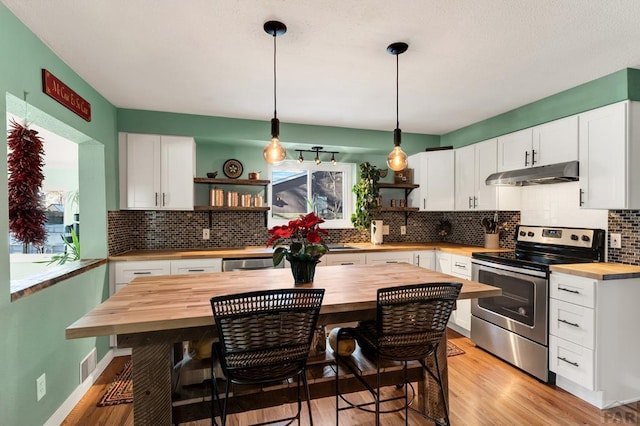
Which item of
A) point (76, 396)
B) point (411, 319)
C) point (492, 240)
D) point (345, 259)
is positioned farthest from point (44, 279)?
point (492, 240)

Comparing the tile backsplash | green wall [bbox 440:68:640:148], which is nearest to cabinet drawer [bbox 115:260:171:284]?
the tile backsplash

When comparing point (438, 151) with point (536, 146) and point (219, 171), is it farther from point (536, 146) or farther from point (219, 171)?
point (219, 171)

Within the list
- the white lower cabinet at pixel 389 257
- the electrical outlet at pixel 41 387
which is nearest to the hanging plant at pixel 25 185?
the electrical outlet at pixel 41 387

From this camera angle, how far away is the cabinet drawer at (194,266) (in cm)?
328

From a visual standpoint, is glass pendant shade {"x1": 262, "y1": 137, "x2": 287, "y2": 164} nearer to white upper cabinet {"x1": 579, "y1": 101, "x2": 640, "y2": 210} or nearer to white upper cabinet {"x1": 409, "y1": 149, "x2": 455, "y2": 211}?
white upper cabinet {"x1": 579, "y1": 101, "x2": 640, "y2": 210}

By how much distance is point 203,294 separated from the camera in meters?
1.76

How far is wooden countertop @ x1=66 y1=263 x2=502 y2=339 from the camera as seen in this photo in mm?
1340

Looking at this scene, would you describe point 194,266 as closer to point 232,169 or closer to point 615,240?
point 232,169

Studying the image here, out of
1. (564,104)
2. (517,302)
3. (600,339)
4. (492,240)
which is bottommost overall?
(600,339)

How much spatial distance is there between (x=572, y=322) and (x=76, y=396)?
12.0ft

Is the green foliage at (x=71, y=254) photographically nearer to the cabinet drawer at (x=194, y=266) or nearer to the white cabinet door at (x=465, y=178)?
the cabinet drawer at (x=194, y=266)

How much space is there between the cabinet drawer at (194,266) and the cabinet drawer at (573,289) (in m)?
2.99

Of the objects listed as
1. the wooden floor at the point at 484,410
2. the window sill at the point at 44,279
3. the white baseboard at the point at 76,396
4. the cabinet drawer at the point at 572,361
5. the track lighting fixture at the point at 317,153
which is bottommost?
the wooden floor at the point at 484,410

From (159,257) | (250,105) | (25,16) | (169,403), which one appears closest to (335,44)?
(250,105)
